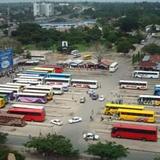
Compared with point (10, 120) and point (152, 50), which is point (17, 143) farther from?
point (152, 50)

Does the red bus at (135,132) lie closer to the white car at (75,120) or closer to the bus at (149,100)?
the white car at (75,120)

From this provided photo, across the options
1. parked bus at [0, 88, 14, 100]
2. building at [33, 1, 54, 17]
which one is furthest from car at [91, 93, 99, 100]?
building at [33, 1, 54, 17]

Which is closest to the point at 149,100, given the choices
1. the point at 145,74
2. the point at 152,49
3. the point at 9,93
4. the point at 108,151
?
the point at 145,74

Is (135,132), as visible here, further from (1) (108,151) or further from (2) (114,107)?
(2) (114,107)

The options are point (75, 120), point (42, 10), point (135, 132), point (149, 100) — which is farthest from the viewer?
point (42, 10)

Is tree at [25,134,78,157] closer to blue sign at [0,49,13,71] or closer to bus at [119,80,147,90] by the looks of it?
bus at [119,80,147,90]

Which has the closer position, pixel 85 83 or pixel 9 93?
pixel 9 93
